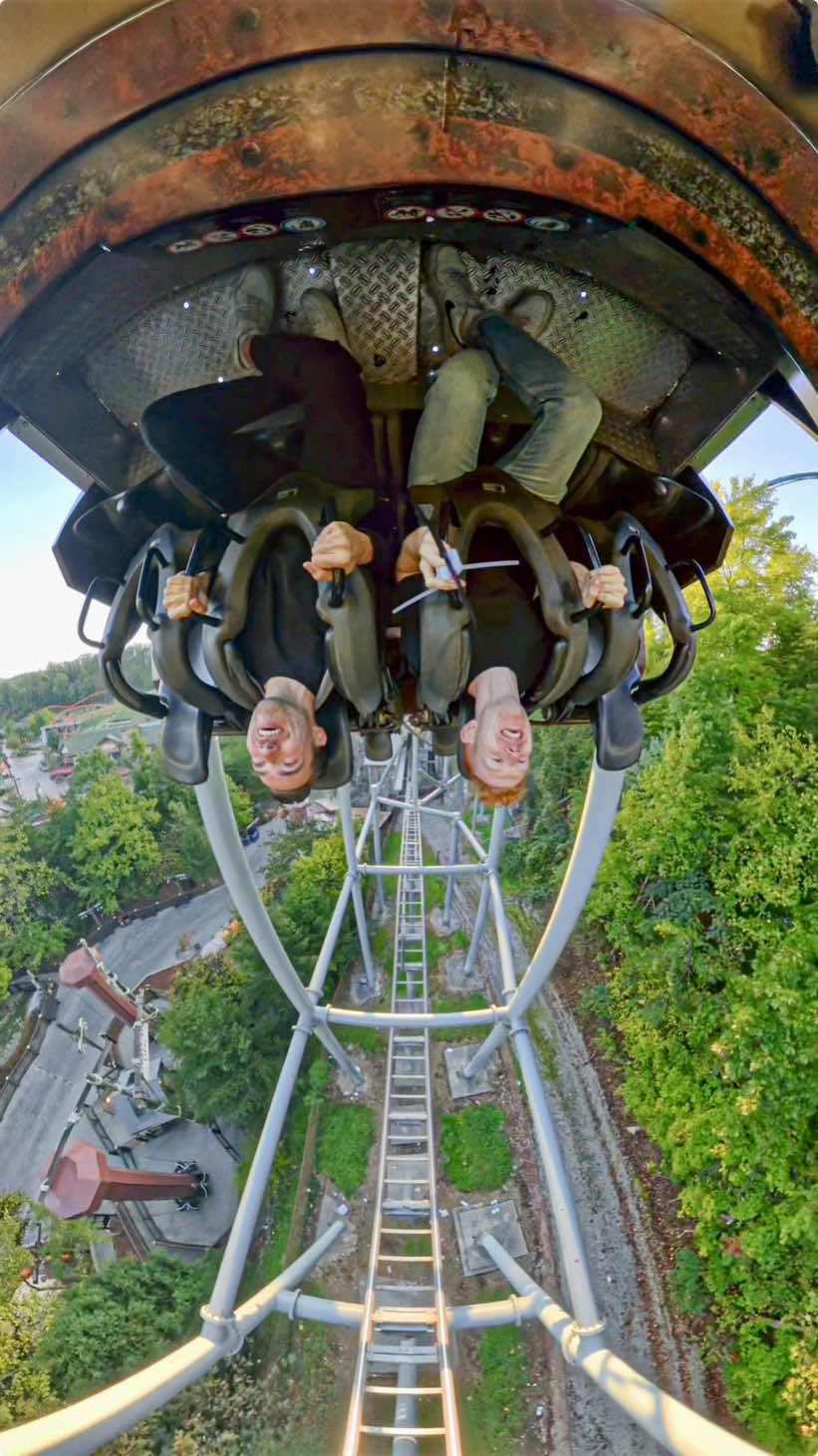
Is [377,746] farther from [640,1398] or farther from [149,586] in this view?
[640,1398]

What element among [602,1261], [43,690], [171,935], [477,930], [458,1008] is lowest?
[602,1261]

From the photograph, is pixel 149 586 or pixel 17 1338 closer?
pixel 149 586

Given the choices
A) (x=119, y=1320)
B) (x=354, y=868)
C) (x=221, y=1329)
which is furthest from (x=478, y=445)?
(x=119, y=1320)

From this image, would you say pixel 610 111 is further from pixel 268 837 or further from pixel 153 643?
pixel 268 837

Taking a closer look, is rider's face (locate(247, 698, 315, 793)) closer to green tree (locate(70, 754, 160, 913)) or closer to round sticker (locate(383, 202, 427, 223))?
round sticker (locate(383, 202, 427, 223))

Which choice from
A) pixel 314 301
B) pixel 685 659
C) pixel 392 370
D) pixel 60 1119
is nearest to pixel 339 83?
pixel 314 301

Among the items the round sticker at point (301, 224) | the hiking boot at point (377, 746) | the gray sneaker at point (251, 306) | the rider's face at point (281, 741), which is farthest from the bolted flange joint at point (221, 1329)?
the round sticker at point (301, 224)

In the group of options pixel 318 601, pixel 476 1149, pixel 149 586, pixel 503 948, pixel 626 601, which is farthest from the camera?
pixel 476 1149
